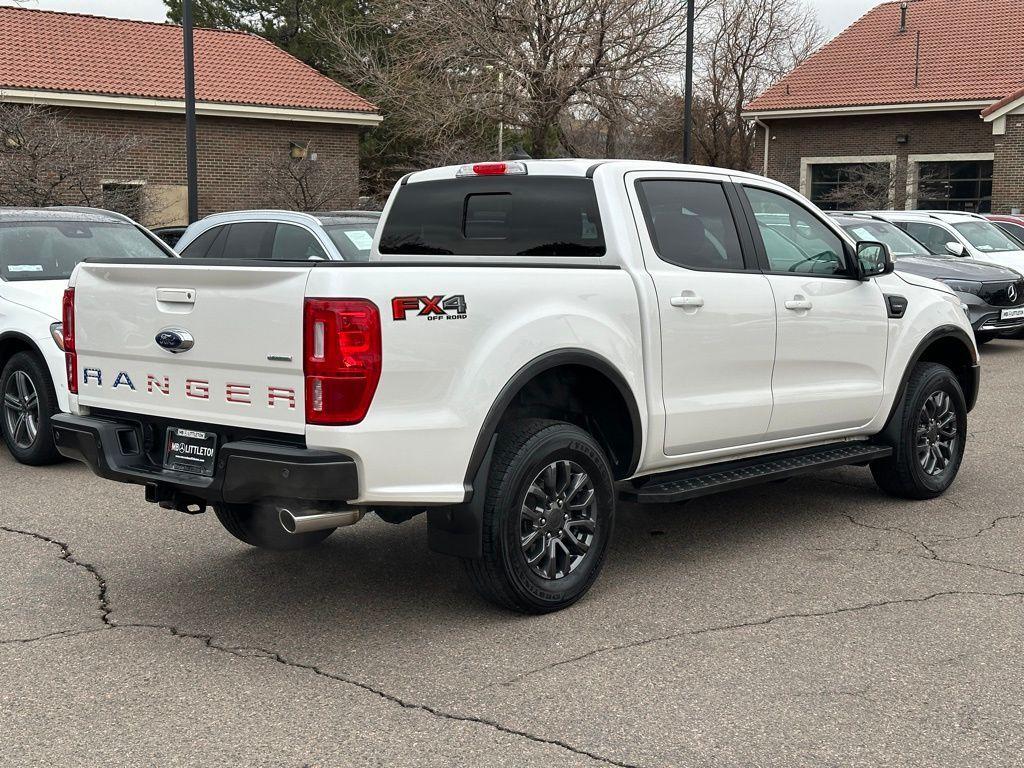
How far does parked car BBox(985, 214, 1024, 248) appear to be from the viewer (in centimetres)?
1914

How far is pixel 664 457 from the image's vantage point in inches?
221

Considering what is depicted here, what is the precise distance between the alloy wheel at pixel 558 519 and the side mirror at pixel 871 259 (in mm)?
2344

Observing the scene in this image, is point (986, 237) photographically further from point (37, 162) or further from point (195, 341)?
point (195, 341)

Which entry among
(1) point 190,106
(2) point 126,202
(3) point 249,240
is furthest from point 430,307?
(2) point 126,202

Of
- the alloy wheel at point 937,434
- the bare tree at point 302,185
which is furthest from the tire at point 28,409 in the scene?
the bare tree at point 302,185

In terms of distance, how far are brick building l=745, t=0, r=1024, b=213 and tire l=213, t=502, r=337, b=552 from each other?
1152 inches

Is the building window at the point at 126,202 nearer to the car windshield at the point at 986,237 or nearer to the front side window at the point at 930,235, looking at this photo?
the front side window at the point at 930,235

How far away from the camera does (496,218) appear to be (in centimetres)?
593

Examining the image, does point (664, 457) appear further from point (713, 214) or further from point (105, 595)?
point (105, 595)

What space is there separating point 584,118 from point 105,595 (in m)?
25.3

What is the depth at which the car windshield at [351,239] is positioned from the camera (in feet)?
36.2

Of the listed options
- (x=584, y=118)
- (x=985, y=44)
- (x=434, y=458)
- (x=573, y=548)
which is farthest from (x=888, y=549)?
(x=985, y=44)

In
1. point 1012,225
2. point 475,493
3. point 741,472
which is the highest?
point 1012,225

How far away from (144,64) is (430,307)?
2757cm
